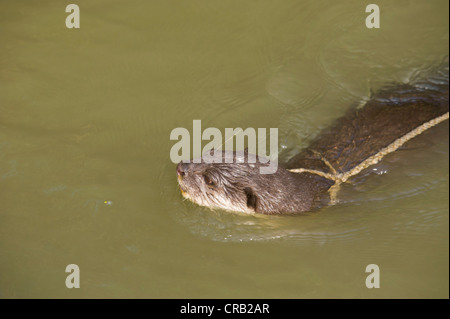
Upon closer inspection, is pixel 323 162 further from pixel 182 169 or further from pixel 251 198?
pixel 182 169

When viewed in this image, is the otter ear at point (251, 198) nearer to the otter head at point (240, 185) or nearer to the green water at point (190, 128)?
the otter head at point (240, 185)

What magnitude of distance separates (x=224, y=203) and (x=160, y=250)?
0.76 meters

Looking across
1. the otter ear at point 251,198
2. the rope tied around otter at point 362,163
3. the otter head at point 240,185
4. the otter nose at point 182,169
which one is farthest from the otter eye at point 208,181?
the rope tied around otter at point 362,163

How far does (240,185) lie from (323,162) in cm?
102

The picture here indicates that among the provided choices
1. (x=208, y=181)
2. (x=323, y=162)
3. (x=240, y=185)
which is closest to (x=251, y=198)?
(x=240, y=185)

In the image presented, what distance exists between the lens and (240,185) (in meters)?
4.73

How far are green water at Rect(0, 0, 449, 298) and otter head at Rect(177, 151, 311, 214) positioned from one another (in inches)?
9.5

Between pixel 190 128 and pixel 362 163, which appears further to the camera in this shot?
pixel 190 128

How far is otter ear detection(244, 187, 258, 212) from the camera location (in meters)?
4.71

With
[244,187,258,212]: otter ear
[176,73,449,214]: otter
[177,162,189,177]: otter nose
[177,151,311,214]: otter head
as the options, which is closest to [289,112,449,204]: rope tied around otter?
[176,73,449,214]: otter

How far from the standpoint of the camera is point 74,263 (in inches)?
179

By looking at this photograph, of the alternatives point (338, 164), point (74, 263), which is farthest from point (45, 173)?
point (338, 164)

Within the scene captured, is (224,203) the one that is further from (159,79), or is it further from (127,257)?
(159,79)
